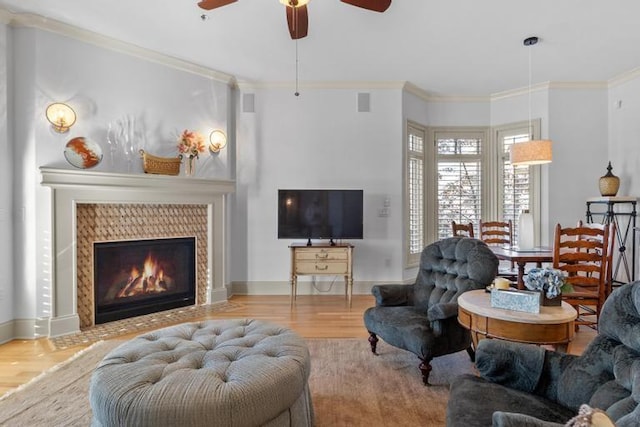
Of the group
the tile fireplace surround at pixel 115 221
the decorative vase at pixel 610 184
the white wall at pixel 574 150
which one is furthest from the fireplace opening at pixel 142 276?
the decorative vase at pixel 610 184

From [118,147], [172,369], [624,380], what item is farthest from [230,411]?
[118,147]

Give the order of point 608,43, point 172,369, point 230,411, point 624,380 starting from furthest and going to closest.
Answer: point 608,43 < point 172,369 < point 230,411 < point 624,380

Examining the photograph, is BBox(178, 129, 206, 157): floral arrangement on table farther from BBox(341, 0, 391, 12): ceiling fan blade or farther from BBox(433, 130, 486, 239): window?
BBox(433, 130, 486, 239): window

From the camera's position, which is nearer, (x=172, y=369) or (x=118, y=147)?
(x=172, y=369)

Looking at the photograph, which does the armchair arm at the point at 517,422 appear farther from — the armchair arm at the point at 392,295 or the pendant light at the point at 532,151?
the pendant light at the point at 532,151

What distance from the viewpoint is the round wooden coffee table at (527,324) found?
1872 millimetres

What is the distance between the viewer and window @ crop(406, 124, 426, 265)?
5.34m

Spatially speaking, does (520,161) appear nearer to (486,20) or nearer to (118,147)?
(486,20)

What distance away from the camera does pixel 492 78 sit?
16.0 ft

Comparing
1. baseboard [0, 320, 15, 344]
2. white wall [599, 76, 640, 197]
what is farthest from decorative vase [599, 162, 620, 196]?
baseboard [0, 320, 15, 344]

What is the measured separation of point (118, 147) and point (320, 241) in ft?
9.08

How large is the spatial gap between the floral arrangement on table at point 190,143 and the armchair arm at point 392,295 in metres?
2.82

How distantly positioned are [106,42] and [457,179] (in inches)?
200

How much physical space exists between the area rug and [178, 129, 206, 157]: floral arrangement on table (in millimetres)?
2323
